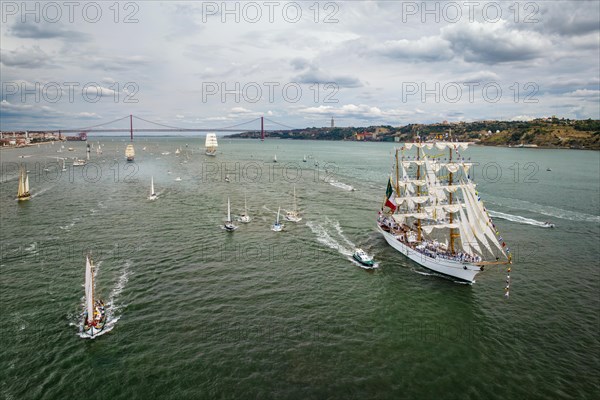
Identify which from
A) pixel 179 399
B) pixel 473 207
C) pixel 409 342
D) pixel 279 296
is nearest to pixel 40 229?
pixel 279 296

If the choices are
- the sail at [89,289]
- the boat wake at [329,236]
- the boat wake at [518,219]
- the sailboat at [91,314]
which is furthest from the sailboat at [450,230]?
the sail at [89,289]

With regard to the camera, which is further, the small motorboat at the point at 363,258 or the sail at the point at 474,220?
the small motorboat at the point at 363,258

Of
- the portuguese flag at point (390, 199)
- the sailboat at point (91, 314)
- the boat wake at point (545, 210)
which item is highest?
the portuguese flag at point (390, 199)

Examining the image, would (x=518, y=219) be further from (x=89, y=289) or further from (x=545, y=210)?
(x=89, y=289)

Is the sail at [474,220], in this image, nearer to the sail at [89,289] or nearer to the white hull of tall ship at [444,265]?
the white hull of tall ship at [444,265]

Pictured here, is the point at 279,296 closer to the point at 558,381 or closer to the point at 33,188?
the point at 558,381

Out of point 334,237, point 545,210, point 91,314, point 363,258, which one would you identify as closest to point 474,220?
point 363,258
